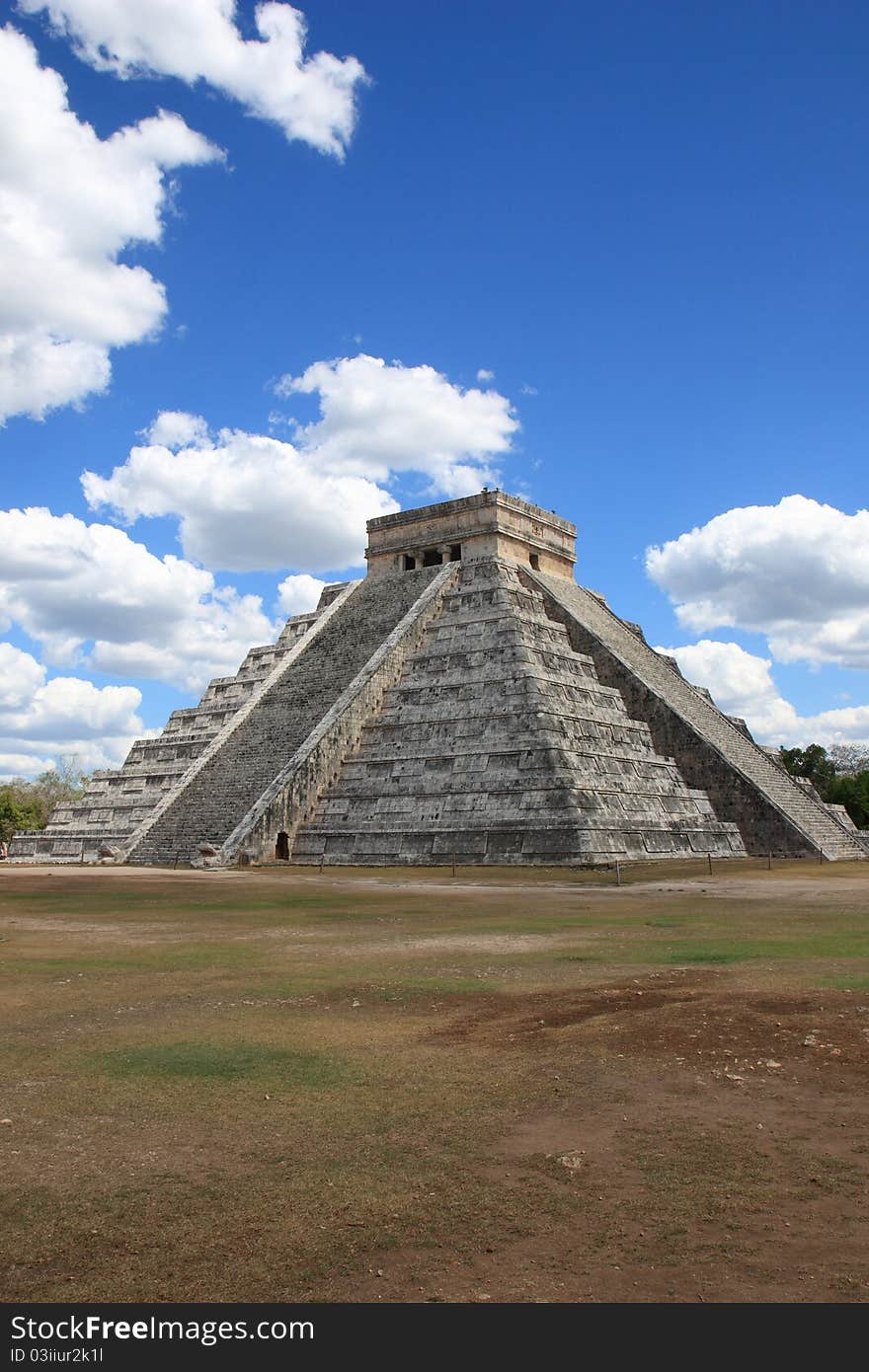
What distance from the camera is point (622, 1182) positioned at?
14.9 ft

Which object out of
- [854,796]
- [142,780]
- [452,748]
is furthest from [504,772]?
[854,796]

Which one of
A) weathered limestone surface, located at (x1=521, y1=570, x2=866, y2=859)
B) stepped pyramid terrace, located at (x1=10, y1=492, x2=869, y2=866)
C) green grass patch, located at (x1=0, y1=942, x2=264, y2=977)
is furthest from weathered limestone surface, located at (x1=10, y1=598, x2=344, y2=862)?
green grass patch, located at (x1=0, y1=942, x2=264, y2=977)

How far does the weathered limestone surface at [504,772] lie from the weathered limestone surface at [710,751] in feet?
2.80

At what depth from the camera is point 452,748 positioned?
29.3 metres

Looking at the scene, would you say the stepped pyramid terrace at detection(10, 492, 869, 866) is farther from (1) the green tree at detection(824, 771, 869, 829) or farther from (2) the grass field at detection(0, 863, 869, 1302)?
(1) the green tree at detection(824, 771, 869, 829)

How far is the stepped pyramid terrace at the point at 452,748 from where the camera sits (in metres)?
27.5

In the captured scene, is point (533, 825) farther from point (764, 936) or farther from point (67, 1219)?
point (67, 1219)

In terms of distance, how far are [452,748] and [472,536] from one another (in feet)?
37.2

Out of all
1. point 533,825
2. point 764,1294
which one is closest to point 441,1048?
point 764,1294

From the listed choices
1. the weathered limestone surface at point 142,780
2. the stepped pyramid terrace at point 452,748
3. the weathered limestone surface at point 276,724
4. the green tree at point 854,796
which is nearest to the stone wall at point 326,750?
the stepped pyramid terrace at point 452,748

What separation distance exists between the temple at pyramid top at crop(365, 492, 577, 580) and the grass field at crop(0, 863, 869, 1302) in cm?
2743

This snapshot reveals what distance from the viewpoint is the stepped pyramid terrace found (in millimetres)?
27484

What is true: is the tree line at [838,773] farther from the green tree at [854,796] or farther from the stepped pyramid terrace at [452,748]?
the stepped pyramid terrace at [452,748]

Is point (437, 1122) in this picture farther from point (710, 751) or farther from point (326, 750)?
point (710, 751)
